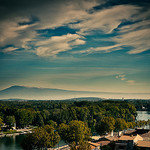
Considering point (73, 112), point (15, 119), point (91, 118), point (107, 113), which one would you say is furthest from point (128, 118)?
point (15, 119)

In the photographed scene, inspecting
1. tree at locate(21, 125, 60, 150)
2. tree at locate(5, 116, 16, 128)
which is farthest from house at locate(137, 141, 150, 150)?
tree at locate(5, 116, 16, 128)

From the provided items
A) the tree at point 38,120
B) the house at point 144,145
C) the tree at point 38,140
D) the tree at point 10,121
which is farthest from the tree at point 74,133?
the tree at point 10,121

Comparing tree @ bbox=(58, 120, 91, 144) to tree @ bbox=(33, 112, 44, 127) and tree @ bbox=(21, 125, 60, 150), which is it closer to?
tree @ bbox=(21, 125, 60, 150)

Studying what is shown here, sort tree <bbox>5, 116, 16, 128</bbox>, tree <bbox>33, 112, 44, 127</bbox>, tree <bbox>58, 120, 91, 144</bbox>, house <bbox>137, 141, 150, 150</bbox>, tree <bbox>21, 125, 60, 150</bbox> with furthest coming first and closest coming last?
1. tree <bbox>33, 112, 44, 127</bbox>
2. tree <bbox>5, 116, 16, 128</bbox>
3. tree <bbox>58, 120, 91, 144</bbox>
4. tree <bbox>21, 125, 60, 150</bbox>
5. house <bbox>137, 141, 150, 150</bbox>

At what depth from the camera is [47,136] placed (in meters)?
39.3

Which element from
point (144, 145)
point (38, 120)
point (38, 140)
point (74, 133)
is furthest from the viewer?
point (38, 120)

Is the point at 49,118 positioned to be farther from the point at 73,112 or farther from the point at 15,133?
the point at 15,133

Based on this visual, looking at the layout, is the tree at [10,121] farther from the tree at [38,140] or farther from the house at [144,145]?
the house at [144,145]

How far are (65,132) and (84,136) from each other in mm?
4462

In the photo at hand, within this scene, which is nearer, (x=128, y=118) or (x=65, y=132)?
(x=65, y=132)

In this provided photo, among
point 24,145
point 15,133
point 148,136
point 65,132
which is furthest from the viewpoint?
point 15,133

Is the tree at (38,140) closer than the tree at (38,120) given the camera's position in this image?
Yes

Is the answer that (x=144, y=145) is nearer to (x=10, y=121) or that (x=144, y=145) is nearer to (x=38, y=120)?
(x=38, y=120)

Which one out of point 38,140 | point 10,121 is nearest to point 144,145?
point 38,140
